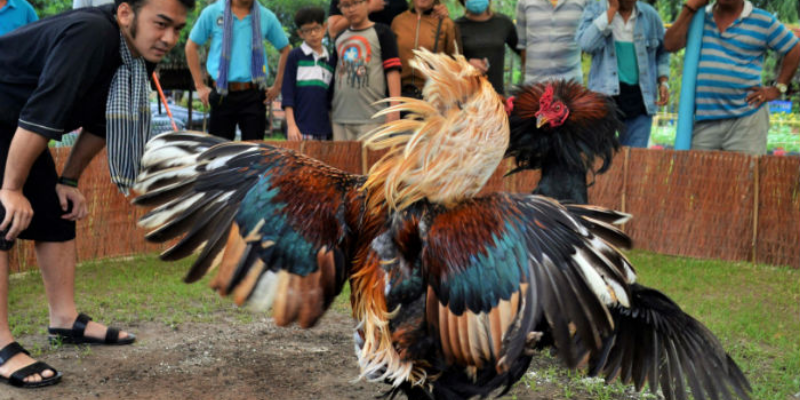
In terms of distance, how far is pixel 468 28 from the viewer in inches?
245

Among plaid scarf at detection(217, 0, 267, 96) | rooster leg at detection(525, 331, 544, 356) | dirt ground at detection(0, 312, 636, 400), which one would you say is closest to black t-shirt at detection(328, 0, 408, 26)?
plaid scarf at detection(217, 0, 267, 96)

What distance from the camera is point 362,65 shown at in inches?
235

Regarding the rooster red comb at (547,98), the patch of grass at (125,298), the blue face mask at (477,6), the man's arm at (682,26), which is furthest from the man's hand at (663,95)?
the patch of grass at (125,298)

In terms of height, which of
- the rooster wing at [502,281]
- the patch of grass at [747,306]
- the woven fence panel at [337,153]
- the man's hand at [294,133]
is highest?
the man's hand at [294,133]

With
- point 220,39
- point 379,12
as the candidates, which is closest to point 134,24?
point 220,39

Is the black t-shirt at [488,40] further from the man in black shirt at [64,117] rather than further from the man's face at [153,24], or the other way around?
the man's face at [153,24]

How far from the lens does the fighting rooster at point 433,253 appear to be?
204 centimetres

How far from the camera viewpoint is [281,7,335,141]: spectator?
20.3 feet

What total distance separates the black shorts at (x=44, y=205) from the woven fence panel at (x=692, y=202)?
4608 mm

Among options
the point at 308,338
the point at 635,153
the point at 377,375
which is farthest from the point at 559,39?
the point at 377,375

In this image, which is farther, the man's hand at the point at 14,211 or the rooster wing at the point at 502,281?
the man's hand at the point at 14,211

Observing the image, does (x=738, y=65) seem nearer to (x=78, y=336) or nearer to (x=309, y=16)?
(x=309, y=16)

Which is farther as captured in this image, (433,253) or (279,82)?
(279,82)

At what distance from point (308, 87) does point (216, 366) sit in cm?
329
